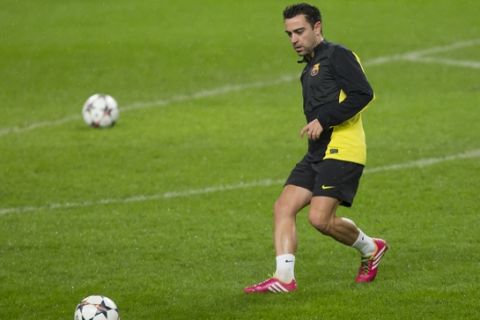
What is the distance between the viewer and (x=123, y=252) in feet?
39.5

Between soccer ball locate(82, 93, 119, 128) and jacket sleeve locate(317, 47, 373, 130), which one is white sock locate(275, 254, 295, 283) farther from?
soccer ball locate(82, 93, 119, 128)

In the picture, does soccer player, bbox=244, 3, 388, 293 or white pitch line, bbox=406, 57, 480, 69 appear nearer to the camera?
soccer player, bbox=244, 3, 388, 293

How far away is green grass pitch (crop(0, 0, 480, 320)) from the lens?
10594 mm

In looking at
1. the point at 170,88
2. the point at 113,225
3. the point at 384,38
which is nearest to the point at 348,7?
the point at 384,38

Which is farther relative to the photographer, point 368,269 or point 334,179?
point 368,269

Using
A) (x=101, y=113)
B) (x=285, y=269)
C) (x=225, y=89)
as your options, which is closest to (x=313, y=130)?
(x=285, y=269)

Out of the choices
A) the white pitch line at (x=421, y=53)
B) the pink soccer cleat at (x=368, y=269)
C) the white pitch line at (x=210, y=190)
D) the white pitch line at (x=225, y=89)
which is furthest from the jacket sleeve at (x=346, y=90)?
the white pitch line at (x=421, y=53)

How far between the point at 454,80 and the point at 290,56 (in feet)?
11.9

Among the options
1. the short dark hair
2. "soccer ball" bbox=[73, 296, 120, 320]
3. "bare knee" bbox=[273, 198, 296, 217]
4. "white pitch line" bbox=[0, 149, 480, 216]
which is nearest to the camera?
"soccer ball" bbox=[73, 296, 120, 320]

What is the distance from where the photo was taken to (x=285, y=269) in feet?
33.9

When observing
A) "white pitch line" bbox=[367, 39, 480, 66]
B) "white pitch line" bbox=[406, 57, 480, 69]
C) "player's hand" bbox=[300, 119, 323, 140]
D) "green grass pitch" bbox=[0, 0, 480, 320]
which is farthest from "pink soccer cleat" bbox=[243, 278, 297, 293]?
"white pitch line" bbox=[367, 39, 480, 66]

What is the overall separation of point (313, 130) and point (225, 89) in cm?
1170

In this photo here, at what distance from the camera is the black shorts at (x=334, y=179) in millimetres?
10406

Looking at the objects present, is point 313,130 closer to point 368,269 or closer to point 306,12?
point 306,12
